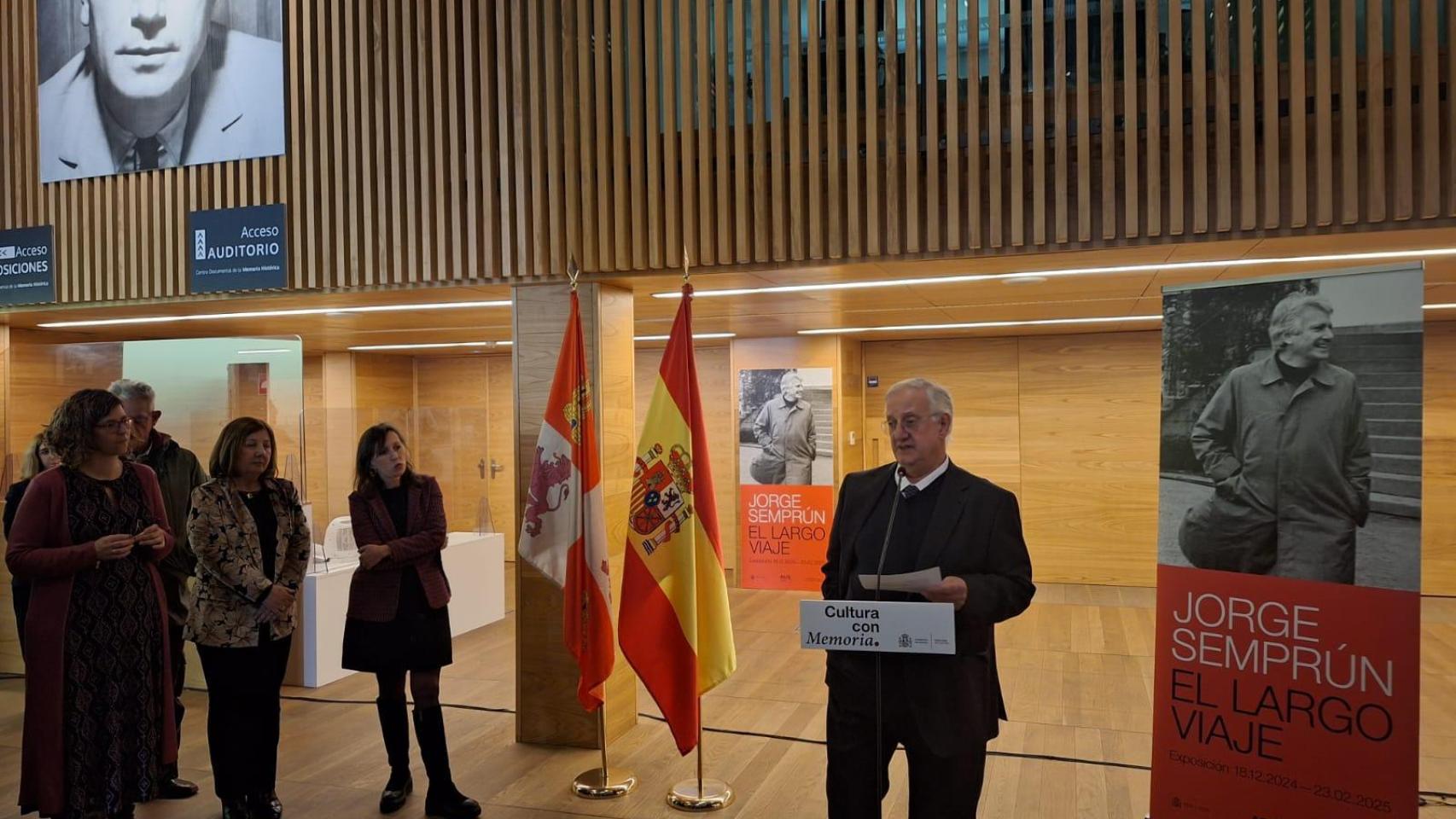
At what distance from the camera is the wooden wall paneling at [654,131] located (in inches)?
195

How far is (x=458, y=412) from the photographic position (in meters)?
8.30

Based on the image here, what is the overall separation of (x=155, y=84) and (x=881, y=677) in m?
5.48

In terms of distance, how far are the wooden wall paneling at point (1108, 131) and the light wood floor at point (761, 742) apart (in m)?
2.44

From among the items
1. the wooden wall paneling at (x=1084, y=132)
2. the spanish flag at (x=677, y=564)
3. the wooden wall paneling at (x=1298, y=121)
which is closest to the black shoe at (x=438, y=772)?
the spanish flag at (x=677, y=564)

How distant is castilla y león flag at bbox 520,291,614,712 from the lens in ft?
14.7

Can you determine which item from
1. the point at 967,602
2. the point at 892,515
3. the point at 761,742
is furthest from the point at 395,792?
the point at 967,602

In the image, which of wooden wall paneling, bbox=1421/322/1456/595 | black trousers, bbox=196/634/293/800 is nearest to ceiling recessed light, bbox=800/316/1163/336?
wooden wall paneling, bbox=1421/322/1456/595

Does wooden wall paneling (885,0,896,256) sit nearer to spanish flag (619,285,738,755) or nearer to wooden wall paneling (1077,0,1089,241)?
wooden wall paneling (1077,0,1089,241)

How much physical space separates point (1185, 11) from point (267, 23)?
4.70 metres

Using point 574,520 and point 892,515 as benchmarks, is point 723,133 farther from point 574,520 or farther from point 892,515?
point 892,515

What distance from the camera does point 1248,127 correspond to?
4043mm

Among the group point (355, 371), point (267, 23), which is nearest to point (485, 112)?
point (267, 23)

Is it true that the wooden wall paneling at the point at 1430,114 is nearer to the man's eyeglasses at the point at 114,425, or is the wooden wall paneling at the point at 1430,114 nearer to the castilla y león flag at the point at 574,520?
the castilla y león flag at the point at 574,520

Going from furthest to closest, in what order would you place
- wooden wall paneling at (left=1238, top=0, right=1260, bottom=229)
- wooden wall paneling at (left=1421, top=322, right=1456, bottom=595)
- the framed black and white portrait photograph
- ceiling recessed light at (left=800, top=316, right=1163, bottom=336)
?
wooden wall paneling at (left=1421, top=322, right=1456, bottom=595) → ceiling recessed light at (left=800, top=316, right=1163, bottom=336) → the framed black and white portrait photograph → wooden wall paneling at (left=1238, top=0, right=1260, bottom=229)
